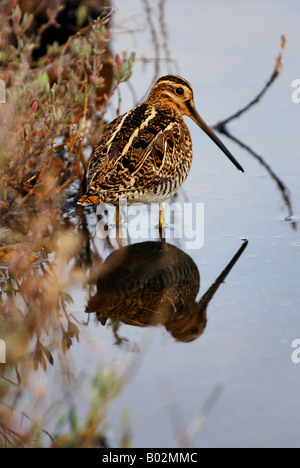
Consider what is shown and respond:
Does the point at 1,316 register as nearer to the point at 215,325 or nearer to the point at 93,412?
the point at 215,325

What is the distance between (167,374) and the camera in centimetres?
405

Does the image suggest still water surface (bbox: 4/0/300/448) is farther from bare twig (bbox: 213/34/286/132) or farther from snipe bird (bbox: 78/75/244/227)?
snipe bird (bbox: 78/75/244/227)

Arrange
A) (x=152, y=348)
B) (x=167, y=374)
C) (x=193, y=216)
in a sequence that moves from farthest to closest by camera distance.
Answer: (x=193, y=216), (x=152, y=348), (x=167, y=374)

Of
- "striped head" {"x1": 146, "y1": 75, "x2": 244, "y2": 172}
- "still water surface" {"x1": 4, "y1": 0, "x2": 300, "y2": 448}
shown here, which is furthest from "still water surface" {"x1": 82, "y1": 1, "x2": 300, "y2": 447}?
"striped head" {"x1": 146, "y1": 75, "x2": 244, "y2": 172}

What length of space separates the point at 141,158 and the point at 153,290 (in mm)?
928

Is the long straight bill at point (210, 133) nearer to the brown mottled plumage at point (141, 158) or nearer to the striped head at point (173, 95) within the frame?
the striped head at point (173, 95)

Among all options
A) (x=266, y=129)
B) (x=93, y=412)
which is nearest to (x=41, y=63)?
(x=266, y=129)

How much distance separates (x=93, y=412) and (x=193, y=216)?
10.0ft

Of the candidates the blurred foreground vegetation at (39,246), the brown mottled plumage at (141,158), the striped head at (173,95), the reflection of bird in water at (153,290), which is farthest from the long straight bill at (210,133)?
the reflection of bird in water at (153,290)

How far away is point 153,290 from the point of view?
4934mm

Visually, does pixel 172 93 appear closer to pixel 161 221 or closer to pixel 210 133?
pixel 210 133

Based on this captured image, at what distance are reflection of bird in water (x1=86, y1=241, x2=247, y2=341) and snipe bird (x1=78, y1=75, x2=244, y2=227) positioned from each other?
38cm

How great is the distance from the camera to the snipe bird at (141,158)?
17.4 ft

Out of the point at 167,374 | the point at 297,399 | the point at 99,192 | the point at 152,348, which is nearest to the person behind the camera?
the point at 297,399
